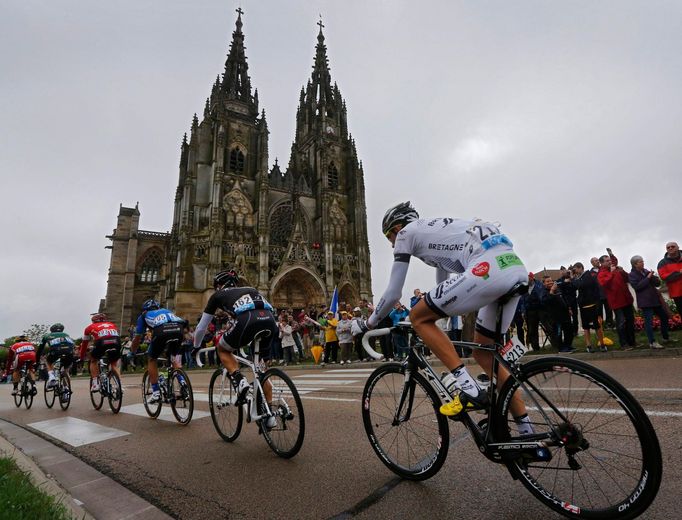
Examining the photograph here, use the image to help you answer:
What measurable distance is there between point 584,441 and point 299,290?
1371 inches

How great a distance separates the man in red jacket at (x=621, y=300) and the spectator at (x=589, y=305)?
39 centimetres

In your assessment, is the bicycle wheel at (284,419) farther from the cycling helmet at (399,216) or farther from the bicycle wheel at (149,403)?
the bicycle wheel at (149,403)

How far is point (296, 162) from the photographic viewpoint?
48.3 m

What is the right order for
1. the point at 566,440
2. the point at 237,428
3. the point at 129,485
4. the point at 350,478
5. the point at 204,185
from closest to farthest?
the point at 566,440, the point at 350,478, the point at 129,485, the point at 237,428, the point at 204,185

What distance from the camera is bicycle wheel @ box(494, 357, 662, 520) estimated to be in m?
1.76

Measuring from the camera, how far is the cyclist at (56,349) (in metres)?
8.09

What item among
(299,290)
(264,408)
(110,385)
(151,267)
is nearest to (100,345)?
(110,385)

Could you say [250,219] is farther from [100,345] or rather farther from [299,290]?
[100,345]

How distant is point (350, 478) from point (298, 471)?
1.51 feet

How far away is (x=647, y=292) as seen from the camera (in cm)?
791

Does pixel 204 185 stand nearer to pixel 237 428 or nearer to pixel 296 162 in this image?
pixel 296 162

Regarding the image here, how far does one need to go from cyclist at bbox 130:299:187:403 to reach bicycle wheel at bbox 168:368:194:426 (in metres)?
0.22

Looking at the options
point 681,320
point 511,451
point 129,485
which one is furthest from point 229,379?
point 681,320

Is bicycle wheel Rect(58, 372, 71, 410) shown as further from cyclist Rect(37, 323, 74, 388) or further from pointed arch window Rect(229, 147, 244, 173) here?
pointed arch window Rect(229, 147, 244, 173)
